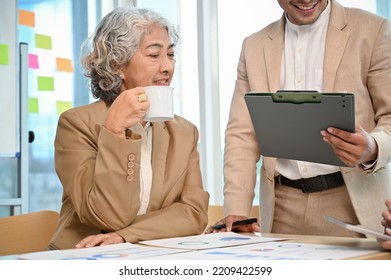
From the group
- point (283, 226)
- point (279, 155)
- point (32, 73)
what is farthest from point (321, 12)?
point (32, 73)

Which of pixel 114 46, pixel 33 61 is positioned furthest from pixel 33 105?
pixel 114 46

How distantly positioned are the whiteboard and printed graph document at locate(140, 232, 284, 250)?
2.59 m

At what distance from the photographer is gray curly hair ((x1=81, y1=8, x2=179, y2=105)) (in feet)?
6.07

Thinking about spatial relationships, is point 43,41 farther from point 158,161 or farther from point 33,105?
point 158,161

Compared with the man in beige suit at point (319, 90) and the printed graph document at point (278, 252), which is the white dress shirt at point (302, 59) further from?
the printed graph document at point (278, 252)

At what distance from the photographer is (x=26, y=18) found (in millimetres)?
4332

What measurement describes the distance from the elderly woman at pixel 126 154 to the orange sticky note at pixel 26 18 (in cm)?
254

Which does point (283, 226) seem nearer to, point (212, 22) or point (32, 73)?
→ point (212, 22)

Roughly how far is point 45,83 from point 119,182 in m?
3.02

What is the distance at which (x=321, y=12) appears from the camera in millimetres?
1928

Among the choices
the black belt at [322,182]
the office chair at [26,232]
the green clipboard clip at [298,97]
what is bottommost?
the office chair at [26,232]

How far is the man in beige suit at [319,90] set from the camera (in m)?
1.80

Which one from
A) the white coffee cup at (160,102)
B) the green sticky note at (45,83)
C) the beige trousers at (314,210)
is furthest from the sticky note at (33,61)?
the white coffee cup at (160,102)
